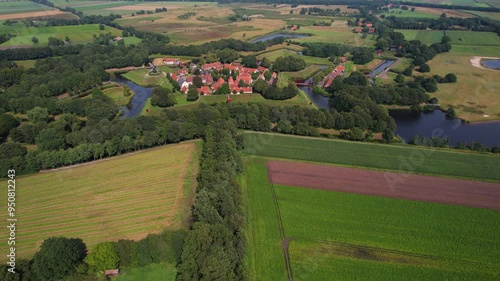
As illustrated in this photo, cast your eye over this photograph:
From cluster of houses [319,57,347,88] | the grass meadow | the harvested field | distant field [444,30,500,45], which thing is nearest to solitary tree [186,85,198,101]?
the grass meadow

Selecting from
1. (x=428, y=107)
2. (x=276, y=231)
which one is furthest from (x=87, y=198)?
(x=428, y=107)

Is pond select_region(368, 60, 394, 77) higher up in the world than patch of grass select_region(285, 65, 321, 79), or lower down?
higher up

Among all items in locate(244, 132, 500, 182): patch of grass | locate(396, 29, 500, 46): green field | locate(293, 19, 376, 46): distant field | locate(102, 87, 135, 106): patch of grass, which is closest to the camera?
locate(244, 132, 500, 182): patch of grass

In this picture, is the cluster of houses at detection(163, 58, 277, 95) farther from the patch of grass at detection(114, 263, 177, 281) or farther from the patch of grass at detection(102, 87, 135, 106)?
the patch of grass at detection(114, 263, 177, 281)

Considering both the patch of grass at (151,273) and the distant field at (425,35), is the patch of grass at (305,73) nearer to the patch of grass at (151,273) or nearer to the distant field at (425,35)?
the distant field at (425,35)

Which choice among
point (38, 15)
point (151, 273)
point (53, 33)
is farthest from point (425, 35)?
point (38, 15)

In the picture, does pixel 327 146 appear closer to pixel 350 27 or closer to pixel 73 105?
pixel 73 105

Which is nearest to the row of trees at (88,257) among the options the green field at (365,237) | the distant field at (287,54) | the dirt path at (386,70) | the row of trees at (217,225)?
the row of trees at (217,225)
